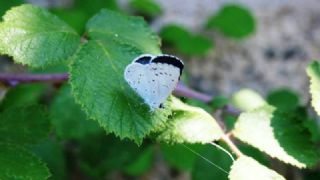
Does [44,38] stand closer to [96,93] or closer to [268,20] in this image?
[96,93]

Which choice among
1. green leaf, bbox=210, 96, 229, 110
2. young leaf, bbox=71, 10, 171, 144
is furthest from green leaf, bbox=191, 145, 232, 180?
young leaf, bbox=71, 10, 171, 144

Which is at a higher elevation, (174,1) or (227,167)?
(174,1)

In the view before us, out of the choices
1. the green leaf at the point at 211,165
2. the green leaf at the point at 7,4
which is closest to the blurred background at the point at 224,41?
the green leaf at the point at 211,165

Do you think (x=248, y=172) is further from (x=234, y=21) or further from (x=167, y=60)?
(x=234, y=21)

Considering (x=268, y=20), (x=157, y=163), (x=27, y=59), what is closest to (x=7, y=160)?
(x=27, y=59)

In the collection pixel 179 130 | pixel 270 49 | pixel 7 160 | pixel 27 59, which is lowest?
pixel 7 160

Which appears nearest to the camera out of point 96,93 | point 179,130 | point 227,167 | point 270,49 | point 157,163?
point 96,93
